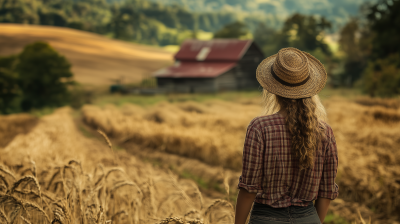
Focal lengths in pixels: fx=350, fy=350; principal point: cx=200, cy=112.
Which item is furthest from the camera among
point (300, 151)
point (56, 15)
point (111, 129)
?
point (56, 15)

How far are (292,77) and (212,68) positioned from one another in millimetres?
36088

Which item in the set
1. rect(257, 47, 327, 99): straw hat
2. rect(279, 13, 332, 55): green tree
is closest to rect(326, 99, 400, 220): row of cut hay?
rect(257, 47, 327, 99): straw hat

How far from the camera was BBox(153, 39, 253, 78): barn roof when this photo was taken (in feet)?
122

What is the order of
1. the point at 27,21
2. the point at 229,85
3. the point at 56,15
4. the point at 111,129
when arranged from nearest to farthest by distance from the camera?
the point at 111,129 → the point at 229,85 → the point at 27,21 → the point at 56,15

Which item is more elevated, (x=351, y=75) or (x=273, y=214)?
(x=273, y=214)

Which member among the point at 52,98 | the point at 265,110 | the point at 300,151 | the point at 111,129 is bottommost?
the point at 52,98

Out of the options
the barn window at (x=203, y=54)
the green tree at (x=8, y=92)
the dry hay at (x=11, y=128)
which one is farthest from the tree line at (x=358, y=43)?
the green tree at (x=8, y=92)

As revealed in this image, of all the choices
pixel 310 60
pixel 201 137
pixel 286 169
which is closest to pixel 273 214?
pixel 286 169

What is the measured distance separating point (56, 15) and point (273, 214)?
8720 centimetres

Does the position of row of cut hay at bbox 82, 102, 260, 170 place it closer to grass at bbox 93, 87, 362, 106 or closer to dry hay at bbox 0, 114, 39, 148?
dry hay at bbox 0, 114, 39, 148

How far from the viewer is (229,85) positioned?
37812mm

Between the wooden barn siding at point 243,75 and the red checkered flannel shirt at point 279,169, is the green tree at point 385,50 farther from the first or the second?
the red checkered flannel shirt at point 279,169

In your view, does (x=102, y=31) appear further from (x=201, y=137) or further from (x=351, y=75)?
(x=201, y=137)

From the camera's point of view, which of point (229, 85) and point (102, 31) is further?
point (102, 31)
